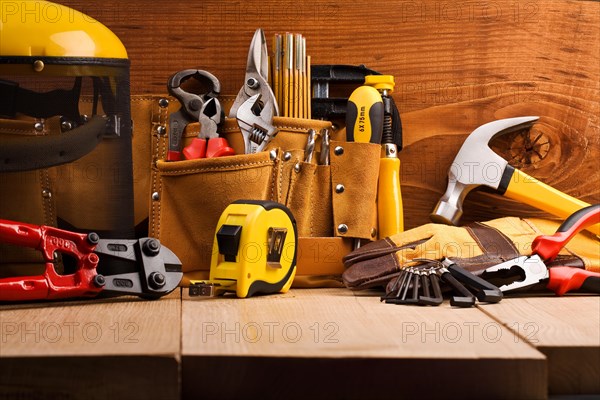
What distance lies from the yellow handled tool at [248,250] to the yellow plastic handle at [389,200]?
24 cm

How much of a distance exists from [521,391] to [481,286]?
39cm

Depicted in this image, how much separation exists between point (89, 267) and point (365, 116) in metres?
0.53

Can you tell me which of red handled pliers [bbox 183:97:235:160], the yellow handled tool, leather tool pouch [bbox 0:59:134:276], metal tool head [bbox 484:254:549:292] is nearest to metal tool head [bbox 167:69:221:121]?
red handled pliers [bbox 183:97:235:160]

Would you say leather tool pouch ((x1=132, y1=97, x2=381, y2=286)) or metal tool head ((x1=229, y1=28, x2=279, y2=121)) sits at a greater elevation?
metal tool head ((x1=229, y1=28, x2=279, y2=121))

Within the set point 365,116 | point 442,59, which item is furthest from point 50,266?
point 442,59

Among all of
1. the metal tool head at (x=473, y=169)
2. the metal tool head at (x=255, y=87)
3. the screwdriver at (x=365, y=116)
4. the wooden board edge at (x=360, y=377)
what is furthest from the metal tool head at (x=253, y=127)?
the wooden board edge at (x=360, y=377)

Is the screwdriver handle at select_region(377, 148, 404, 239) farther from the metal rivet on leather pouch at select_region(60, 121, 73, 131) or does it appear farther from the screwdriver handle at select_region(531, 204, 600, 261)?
the metal rivet on leather pouch at select_region(60, 121, 73, 131)

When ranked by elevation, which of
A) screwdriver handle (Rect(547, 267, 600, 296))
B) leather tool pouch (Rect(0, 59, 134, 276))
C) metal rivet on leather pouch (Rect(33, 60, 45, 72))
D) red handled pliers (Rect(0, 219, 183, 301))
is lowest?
screwdriver handle (Rect(547, 267, 600, 296))

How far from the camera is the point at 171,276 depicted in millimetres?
1263

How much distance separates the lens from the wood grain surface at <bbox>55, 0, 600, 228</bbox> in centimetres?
155

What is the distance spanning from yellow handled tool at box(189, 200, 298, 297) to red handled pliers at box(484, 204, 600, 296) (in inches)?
12.7

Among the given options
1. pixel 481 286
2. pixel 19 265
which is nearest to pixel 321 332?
pixel 481 286

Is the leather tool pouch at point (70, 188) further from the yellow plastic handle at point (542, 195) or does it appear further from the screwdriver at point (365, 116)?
the yellow plastic handle at point (542, 195)

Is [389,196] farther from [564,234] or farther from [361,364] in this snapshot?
[361,364]
